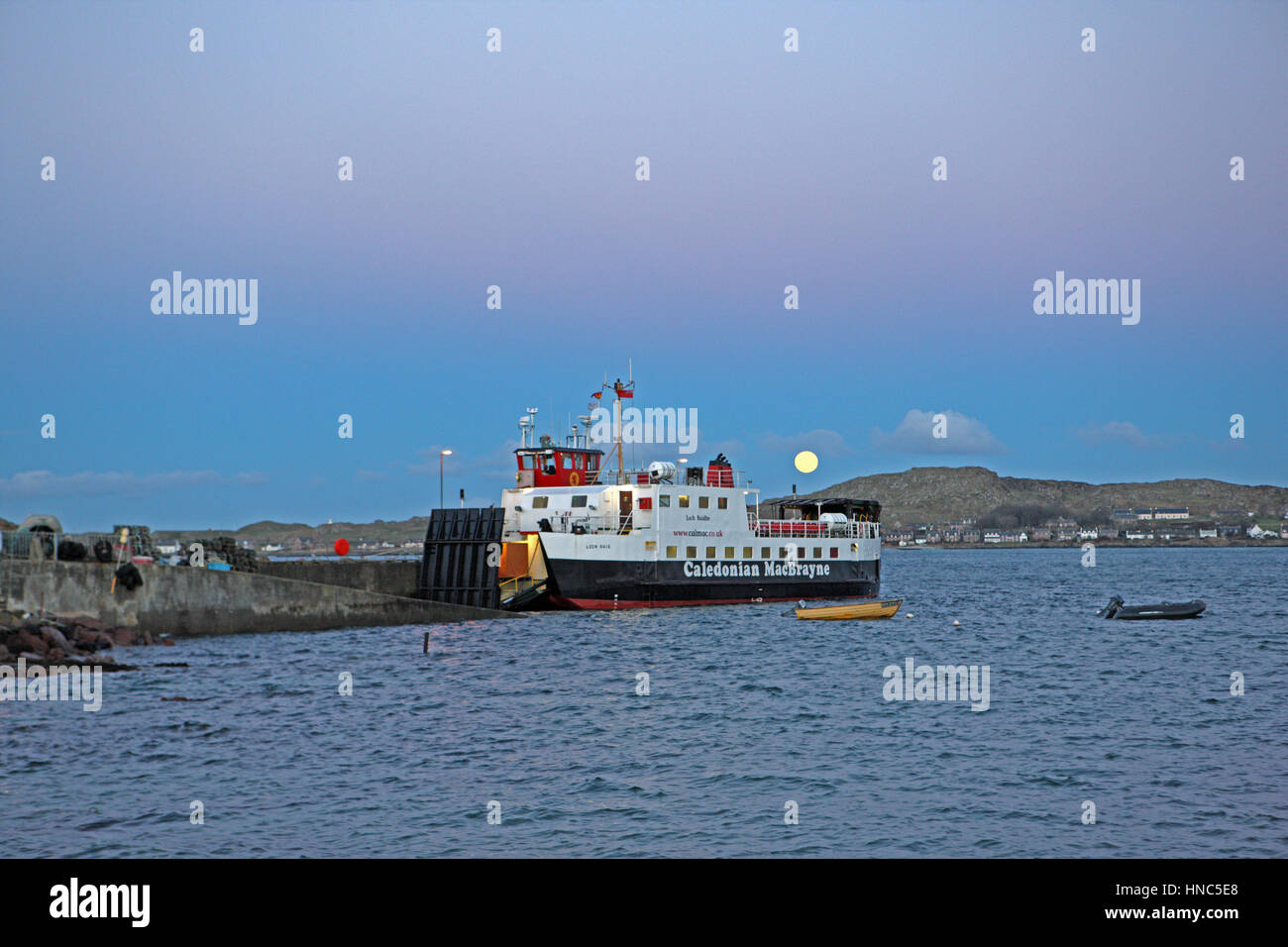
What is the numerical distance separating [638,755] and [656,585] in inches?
1116

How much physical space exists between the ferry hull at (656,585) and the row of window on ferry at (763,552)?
0.42 metres

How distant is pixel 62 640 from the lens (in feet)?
101

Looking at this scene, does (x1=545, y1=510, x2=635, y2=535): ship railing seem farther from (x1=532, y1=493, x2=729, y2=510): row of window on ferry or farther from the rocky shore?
the rocky shore

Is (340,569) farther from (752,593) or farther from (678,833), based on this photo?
(678,833)

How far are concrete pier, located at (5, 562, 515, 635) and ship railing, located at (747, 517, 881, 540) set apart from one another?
68.9ft

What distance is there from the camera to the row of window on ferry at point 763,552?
165 feet

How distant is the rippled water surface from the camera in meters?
15.1

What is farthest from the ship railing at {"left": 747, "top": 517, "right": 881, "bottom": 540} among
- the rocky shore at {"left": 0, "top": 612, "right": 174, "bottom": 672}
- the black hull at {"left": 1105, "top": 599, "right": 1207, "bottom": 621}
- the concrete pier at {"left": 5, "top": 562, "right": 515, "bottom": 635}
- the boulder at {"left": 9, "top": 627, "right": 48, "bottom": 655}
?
the boulder at {"left": 9, "top": 627, "right": 48, "bottom": 655}

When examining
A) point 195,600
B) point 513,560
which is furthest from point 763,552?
point 195,600

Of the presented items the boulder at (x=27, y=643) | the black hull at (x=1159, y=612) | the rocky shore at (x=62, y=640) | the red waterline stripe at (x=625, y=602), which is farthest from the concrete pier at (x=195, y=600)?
the black hull at (x=1159, y=612)

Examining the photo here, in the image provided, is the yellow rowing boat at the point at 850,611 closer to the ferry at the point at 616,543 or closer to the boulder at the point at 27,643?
the ferry at the point at 616,543

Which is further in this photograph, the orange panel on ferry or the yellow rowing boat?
the orange panel on ferry

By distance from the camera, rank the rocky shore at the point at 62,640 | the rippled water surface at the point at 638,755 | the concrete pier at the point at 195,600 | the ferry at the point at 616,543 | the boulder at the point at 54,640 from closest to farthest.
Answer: the rippled water surface at the point at 638,755 → the rocky shore at the point at 62,640 → the boulder at the point at 54,640 → the concrete pier at the point at 195,600 → the ferry at the point at 616,543

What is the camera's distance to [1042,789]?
18.0m
